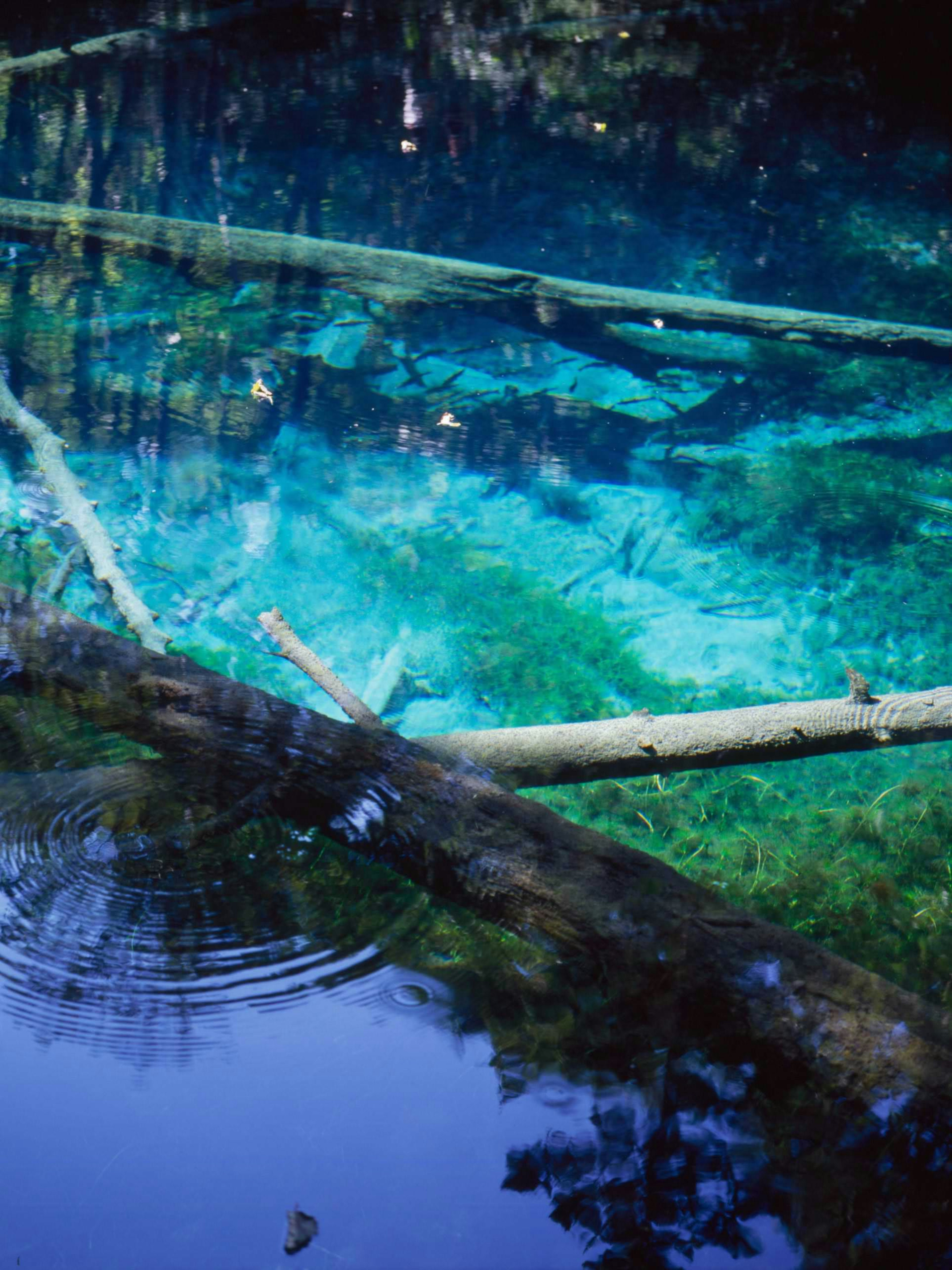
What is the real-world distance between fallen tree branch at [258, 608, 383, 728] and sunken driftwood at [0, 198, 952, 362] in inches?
120

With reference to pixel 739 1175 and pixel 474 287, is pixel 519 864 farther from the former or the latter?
pixel 474 287

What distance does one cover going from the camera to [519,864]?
1.70 m

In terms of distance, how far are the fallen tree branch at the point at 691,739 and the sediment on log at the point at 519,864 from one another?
0.34 metres

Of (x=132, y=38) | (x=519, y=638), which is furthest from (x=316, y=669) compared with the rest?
(x=132, y=38)

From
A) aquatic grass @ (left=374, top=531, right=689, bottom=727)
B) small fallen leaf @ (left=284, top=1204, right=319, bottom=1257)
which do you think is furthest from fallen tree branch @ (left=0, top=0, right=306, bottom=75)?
small fallen leaf @ (left=284, top=1204, right=319, bottom=1257)

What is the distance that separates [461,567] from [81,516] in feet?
5.12

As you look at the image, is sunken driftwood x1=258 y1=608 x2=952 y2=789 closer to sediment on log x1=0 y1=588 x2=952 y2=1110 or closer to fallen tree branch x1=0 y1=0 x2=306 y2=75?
sediment on log x1=0 y1=588 x2=952 y2=1110

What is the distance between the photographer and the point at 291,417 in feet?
13.8

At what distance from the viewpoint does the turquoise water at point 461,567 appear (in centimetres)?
129

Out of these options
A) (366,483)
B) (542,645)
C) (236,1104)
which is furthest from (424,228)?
(236,1104)

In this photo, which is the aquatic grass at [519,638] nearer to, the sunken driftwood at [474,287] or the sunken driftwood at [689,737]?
the sunken driftwood at [689,737]

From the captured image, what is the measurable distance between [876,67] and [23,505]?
23.5ft

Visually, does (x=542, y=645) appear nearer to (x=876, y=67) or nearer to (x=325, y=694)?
(x=325, y=694)

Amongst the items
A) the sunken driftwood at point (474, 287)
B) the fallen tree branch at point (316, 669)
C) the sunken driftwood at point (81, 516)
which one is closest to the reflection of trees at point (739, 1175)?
the fallen tree branch at point (316, 669)
